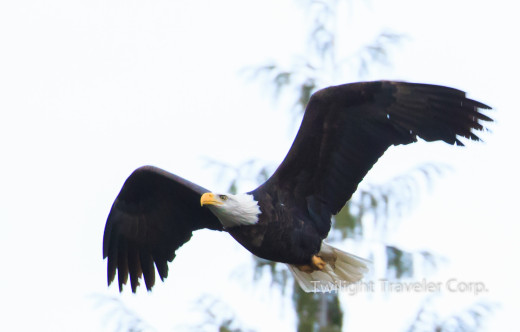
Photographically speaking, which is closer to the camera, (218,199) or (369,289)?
(218,199)

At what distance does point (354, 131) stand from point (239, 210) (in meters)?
0.93

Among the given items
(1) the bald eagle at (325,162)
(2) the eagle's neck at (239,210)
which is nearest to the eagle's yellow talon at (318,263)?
(1) the bald eagle at (325,162)

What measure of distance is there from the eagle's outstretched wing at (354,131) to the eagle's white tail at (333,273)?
18.4 inches

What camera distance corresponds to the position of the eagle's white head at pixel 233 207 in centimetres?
1016

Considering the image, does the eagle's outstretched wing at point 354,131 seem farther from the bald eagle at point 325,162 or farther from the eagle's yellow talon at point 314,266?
the eagle's yellow talon at point 314,266

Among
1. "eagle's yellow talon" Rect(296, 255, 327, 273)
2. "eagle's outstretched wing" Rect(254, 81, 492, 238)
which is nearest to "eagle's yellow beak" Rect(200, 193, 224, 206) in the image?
"eagle's outstretched wing" Rect(254, 81, 492, 238)

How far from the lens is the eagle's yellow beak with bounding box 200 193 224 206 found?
33.2 feet

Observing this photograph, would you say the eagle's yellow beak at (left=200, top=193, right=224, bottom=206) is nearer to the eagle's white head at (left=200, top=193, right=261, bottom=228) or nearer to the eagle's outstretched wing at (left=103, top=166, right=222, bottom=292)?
the eagle's white head at (left=200, top=193, right=261, bottom=228)

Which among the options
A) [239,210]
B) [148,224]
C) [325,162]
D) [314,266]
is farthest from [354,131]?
[148,224]

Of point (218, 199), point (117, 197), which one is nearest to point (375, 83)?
point (218, 199)

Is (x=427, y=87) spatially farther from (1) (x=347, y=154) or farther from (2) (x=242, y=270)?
(2) (x=242, y=270)

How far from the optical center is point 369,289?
35.8ft

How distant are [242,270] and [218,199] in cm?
103

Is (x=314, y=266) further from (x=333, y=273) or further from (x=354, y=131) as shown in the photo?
(x=354, y=131)
